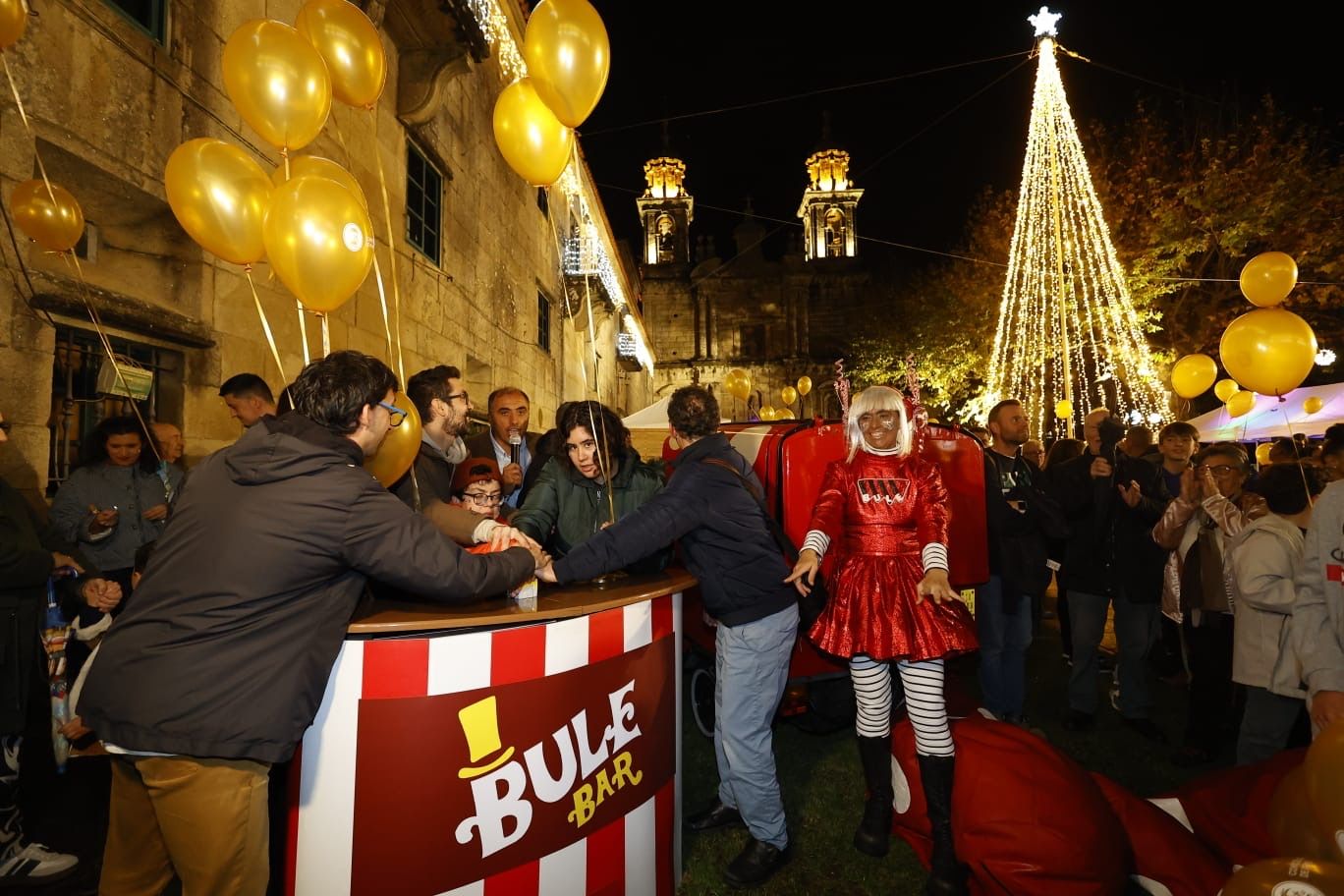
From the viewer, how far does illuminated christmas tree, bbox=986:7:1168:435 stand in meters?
11.6

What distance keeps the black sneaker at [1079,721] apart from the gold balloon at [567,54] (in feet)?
16.6

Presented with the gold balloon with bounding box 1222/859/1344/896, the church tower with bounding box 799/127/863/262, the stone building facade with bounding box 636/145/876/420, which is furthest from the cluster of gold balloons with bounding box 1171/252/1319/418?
the church tower with bounding box 799/127/863/262

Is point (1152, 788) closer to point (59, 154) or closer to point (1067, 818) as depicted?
point (1067, 818)

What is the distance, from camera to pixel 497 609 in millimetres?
2061

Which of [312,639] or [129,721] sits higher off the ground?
[312,639]

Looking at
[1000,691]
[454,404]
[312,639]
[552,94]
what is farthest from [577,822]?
[552,94]

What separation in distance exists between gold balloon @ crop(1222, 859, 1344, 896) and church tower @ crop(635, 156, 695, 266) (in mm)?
45319

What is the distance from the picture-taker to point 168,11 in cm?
462

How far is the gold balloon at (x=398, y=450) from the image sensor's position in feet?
10.6

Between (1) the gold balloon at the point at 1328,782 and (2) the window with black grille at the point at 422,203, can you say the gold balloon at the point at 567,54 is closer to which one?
(1) the gold balloon at the point at 1328,782

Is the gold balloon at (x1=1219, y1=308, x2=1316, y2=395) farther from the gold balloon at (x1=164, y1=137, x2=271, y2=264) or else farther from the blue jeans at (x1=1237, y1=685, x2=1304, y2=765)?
the gold balloon at (x1=164, y1=137, x2=271, y2=264)

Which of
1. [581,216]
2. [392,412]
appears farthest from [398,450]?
[581,216]

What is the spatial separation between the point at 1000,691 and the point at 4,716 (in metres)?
5.22

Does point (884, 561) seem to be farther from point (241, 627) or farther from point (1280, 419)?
point (1280, 419)
